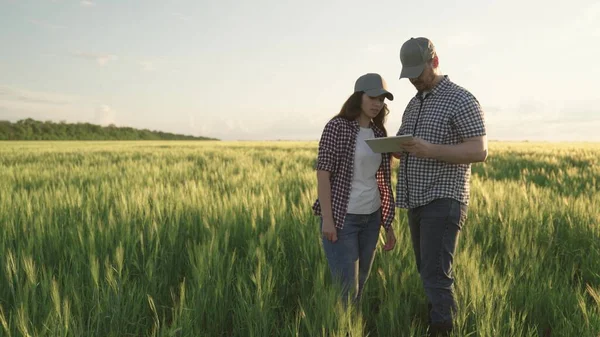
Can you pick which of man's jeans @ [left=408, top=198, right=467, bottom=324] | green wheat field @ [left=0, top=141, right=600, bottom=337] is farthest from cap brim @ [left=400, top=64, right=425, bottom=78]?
green wheat field @ [left=0, top=141, right=600, bottom=337]

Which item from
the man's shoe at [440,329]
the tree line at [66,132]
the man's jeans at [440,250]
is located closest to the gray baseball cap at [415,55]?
the man's jeans at [440,250]

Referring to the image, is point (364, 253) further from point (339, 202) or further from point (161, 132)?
point (161, 132)

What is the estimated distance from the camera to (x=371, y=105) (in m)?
2.52

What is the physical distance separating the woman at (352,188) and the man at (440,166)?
23 cm

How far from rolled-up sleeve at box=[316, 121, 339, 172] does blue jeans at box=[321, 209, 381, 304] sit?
1.07 ft

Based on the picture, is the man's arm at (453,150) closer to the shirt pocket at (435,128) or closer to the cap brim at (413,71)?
the shirt pocket at (435,128)

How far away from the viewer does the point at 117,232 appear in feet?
11.5

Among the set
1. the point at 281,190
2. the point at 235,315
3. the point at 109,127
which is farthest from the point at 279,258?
the point at 109,127

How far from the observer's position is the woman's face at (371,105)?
8.22 feet

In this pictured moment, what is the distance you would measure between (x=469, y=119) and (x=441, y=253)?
0.77 metres

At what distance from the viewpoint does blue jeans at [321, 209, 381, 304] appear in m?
2.42

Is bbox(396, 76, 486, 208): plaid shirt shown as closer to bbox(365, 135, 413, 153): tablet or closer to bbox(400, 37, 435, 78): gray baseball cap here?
bbox(400, 37, 435, 78): gray baseball cap

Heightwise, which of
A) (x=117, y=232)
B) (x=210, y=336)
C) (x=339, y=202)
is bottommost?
(x=210, y=336)

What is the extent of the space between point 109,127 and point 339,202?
75547mm
